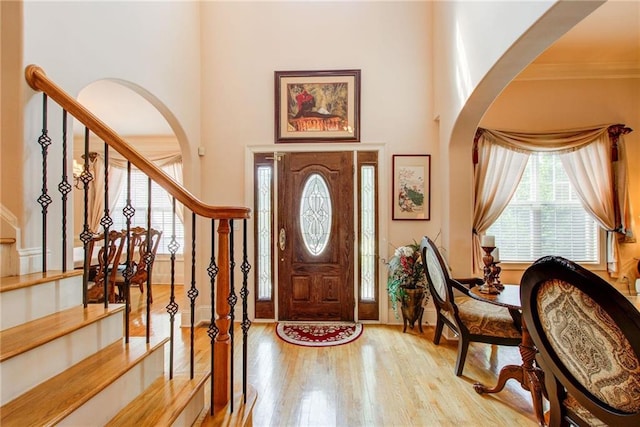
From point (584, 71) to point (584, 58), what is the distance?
203 mm

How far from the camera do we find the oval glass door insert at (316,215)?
3.56 metres

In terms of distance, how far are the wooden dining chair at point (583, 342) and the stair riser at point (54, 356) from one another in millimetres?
2093

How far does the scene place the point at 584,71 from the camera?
11.9ft

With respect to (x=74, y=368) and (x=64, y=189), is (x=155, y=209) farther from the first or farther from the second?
(x=74, y=368)

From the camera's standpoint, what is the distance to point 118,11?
7.69 feet

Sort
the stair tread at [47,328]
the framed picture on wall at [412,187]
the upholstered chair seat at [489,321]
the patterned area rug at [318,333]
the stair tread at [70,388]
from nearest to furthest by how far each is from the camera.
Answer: the stair tread at [70,388] → the stair tread at [47,328] → the upholstered chair seat at [489,321] → the patterned area rug at [318,333] → the framed picture on wall at [412,187]

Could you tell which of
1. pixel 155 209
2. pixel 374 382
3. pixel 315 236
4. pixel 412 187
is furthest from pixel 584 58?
pixel 155 209

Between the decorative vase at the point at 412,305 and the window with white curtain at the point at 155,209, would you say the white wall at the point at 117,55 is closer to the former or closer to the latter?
the window with white curtain at the point at 155,209

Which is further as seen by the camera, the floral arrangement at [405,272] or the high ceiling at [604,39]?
the floral arrangement at [405,272]

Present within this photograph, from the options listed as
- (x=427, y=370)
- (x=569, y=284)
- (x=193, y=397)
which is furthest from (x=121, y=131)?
(x=569, y=284)

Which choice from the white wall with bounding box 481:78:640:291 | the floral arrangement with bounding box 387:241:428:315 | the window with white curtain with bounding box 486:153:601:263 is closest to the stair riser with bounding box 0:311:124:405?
the floral arrangement with bounding box 387:241:428:315

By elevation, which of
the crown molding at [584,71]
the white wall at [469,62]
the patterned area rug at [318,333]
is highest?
the crown molding at [584,71]

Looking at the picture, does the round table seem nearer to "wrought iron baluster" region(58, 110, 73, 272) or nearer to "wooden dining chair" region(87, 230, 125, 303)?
"wrought iron baluster" region(58, 110, 73, 272)

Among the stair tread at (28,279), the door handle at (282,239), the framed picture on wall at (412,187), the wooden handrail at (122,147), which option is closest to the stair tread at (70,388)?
the stair tread at (28,279)
